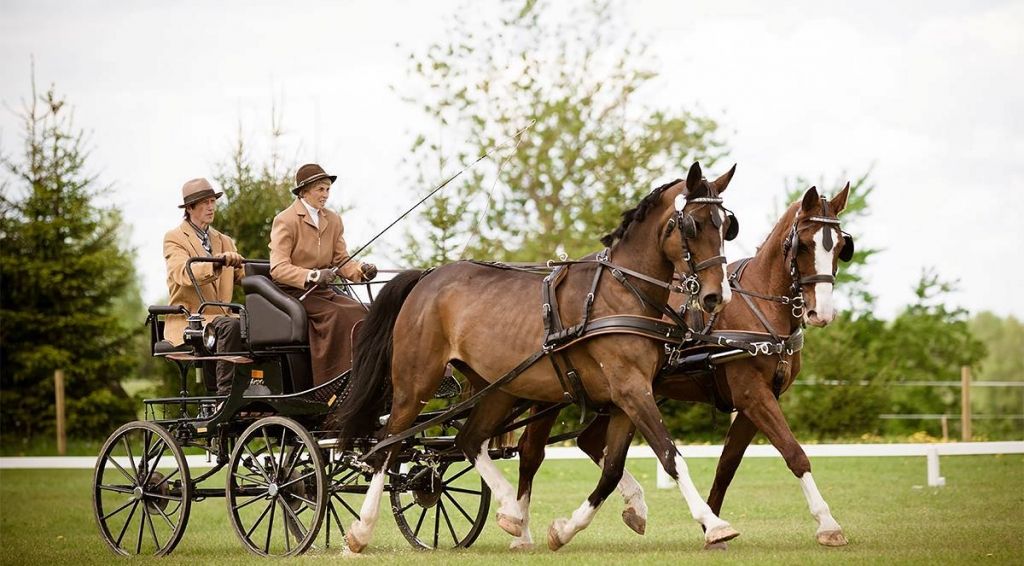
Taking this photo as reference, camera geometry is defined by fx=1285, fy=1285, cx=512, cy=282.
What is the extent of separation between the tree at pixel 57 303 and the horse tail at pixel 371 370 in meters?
14.9

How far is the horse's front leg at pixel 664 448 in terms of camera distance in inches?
268

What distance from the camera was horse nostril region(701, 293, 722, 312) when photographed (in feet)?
22.8

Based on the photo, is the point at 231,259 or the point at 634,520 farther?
the point at 231,259

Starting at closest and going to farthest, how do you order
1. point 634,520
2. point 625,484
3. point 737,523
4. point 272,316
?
point 634,520 → point 625,484 → point 272,316 → point 737,523

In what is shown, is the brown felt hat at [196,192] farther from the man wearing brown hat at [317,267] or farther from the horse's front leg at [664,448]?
the horse's front leg at [664,448]

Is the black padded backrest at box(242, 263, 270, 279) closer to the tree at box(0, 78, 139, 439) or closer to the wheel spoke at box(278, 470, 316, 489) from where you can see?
the wheel spoke at box(278, 470, 316, 489)

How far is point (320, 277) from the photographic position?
825 cm

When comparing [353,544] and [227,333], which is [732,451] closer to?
[353,544]

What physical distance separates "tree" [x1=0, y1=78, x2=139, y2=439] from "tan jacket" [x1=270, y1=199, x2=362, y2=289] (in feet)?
46.5

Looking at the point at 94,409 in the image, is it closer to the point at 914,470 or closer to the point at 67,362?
the point at 67,362

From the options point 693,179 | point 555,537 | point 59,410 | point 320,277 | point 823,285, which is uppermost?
point 693,179

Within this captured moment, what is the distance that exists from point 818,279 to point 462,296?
7.12 feet

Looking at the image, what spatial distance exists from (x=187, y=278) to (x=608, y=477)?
334 centimetres

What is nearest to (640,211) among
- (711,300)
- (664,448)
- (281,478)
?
(711,300)
